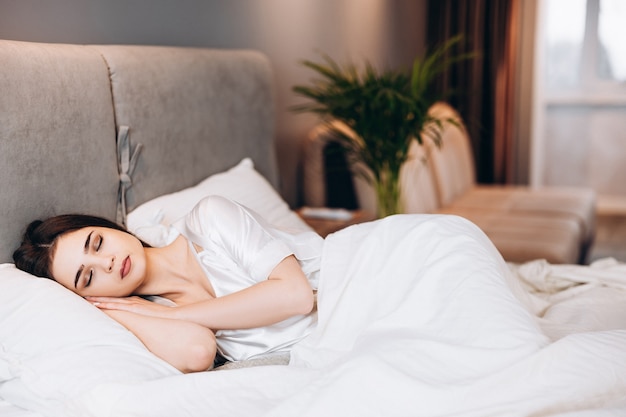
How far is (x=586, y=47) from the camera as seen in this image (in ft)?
18.5

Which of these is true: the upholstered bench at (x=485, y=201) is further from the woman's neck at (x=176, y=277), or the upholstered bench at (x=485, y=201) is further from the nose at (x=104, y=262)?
the nose at (x=104, y=262)

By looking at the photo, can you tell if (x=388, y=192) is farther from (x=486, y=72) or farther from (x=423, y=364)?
(x=486, y=72)

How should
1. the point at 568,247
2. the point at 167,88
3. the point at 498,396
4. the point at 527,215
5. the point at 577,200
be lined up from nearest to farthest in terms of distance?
the point at 498,396 → the point at 167,88 → the point at 568,247 → the point at 527,215 → the point at 577,200

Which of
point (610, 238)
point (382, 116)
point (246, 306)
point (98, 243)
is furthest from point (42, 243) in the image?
point (610, 238)

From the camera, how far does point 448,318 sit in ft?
4.85

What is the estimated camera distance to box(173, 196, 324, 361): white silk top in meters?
1.69

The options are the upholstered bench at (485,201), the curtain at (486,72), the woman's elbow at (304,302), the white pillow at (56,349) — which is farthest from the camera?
the curtain at (486,72)

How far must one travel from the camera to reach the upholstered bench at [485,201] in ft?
11.3

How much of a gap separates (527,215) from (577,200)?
0.62 meters

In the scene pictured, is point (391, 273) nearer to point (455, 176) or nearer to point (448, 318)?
point (448, 318)

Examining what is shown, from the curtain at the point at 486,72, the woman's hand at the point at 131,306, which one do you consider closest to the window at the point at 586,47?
the curtain at the point at 486,72

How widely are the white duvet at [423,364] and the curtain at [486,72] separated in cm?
399

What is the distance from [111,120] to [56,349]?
799 mm

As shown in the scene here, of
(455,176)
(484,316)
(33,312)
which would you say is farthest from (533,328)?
(455,176)
